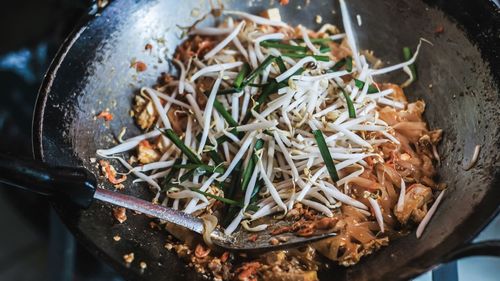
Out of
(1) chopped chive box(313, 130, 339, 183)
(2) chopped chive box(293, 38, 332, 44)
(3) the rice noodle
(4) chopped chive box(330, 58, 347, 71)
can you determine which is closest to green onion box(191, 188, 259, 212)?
(1) chopped chive box(313, 130, 339, 183)

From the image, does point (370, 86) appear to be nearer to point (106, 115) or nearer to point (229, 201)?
point (229, 201)

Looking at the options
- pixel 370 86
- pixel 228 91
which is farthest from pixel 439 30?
pixel 228 91

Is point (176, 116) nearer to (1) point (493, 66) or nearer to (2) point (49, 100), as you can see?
(2) point (49, 100)

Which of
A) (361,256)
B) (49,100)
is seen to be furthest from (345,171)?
(49,100)

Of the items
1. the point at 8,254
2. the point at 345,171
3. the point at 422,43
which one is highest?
the point at 422,43

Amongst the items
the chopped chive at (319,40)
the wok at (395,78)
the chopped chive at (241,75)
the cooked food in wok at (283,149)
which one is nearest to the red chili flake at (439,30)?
the wok at (395,78)

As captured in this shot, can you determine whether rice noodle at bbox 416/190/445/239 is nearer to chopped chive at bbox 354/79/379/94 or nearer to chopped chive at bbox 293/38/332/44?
chopped chive at bbox 354/79/379/94
